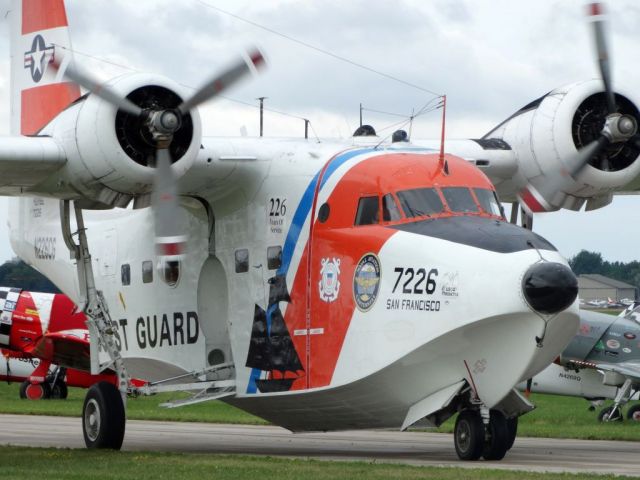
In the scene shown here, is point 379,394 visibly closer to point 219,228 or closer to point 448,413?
point 448,413

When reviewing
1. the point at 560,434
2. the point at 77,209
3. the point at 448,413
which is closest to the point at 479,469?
the point at 448,413

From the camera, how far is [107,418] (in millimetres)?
17266

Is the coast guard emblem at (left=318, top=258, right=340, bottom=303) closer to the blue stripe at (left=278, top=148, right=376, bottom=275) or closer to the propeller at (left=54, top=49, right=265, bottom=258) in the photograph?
the blue stripe at (left=278, top=148, right=376, bottom=275)

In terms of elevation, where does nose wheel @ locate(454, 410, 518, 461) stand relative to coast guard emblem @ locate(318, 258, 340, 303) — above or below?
below

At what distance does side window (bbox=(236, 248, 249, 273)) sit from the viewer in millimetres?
17703

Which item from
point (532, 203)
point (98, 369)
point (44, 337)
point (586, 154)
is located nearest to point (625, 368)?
point (532, 203)

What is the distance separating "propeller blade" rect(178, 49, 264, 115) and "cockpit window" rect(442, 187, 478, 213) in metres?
3.05

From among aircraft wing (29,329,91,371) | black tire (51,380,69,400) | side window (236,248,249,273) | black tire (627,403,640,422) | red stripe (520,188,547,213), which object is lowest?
black tire (51,380,69,400)

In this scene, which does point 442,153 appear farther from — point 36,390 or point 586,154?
point 36,390

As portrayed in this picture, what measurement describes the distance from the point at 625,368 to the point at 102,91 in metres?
15.4

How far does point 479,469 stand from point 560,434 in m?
9.76

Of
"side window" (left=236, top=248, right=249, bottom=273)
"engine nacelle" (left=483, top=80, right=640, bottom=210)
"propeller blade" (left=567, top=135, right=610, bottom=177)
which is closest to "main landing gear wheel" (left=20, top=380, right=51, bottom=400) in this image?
"side window" (left=236, top=248, right=249, bottom=273)

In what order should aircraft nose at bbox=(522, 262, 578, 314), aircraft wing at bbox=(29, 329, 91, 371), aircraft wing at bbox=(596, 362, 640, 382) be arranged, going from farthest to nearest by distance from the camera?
1. aircraft wing at bbox=(29, 329, 91, 371)
2. aircraft wing at bbox=(596, 362, 640, 382)
3. aircraft nose at bbox=(522, 262, 578, 314)

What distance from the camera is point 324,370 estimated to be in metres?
16.2
